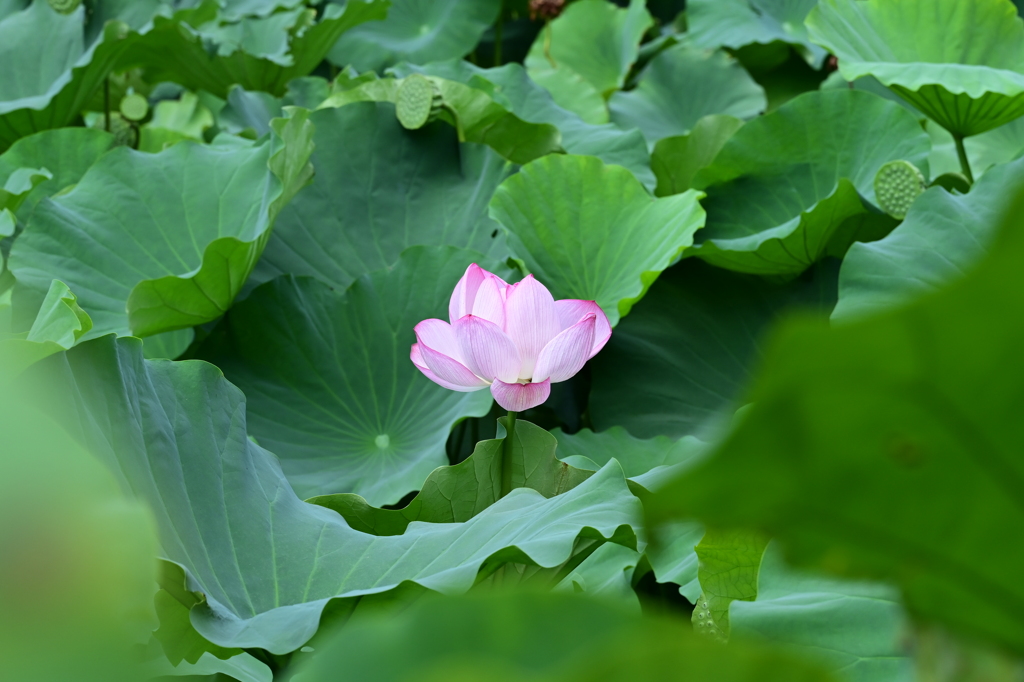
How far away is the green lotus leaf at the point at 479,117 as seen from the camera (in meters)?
1.43

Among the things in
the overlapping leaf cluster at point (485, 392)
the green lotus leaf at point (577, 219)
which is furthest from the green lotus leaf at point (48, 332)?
the green lotus leaf at point (577, 219)

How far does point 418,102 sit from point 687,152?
19.2 inches

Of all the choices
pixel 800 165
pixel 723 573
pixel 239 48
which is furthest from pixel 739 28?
pixel 723 573

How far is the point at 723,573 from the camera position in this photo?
0.62m

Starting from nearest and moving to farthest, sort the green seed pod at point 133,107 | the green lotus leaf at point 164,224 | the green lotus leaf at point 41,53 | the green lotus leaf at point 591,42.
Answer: the green lotus leaf at point 164,224
the green lotus leaf at point 41,53
the green seed pod at point 133,107
the green lotus leaf at point 591,42

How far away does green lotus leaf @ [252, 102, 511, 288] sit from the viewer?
1352 millimetres

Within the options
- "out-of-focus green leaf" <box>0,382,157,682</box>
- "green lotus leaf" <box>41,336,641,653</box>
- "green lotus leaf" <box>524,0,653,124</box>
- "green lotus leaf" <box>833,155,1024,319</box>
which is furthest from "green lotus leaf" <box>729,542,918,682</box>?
"green lotus leaf" <box>524,0,653,124</box>

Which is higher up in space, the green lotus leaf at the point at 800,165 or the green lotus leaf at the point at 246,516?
the green lotus leaf at the point at 246,516

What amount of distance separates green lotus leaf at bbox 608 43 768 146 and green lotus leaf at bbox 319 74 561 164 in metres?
0.58

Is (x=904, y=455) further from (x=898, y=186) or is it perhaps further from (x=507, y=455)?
(x=898, y=186)

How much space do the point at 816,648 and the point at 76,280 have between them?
1070 millimetres

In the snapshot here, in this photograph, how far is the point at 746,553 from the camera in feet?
2.05

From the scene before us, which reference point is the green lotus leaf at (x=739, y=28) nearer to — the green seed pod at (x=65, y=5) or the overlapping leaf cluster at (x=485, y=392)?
the overlapping leaf cluster at (x=485, y=392)

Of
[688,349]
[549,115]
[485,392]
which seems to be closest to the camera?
[485,392]
